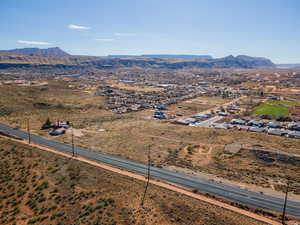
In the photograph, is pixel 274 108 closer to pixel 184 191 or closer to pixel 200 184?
pixel 200 184

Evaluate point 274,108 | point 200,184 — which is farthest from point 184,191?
point 274,108

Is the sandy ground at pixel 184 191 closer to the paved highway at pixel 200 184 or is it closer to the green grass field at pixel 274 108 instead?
the paved highway at pixel 200 184

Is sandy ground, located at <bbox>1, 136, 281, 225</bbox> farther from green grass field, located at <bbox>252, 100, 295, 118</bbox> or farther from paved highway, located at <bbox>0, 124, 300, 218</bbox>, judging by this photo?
green grass field, located at <bbox>252, 100, 295, 118</bbox>

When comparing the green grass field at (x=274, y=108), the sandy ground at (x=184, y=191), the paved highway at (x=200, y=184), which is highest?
the green grass field at (x=274, y=108)

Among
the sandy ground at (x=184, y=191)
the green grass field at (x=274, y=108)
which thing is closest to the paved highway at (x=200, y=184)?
the sandy ground at (x=184, y=191)

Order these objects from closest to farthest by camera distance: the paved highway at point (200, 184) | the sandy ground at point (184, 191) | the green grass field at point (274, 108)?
1. the sandy ground at point (184, 191)
2. the paved highway at point (200, 184)
3. the green grass field at point (274, 108)

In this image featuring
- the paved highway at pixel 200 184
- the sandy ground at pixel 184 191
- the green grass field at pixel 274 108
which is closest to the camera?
the sandy ground at pixel 184 191

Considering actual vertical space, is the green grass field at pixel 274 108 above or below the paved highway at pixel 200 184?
above
